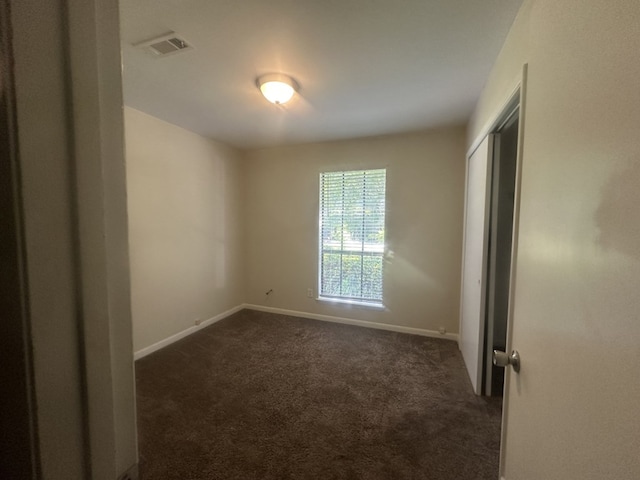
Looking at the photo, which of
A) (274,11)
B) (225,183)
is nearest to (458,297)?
(274,11)

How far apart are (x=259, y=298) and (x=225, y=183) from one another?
180 cm

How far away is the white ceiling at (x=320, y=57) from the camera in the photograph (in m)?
1.35

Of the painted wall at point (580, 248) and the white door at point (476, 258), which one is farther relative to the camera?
the white door at point (476, 258)

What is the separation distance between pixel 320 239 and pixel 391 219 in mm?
1011

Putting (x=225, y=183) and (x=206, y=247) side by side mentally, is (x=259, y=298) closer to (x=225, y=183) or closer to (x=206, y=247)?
(x=206, y=247)

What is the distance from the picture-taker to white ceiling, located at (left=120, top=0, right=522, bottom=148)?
4.42 feet

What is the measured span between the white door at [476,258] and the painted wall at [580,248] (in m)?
0.99

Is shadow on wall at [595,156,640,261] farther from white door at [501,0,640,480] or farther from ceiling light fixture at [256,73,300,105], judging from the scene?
ceiling light fixture at [256,73,300,105]

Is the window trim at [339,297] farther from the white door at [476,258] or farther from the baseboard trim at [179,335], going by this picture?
the baseboard trim at [179,335]

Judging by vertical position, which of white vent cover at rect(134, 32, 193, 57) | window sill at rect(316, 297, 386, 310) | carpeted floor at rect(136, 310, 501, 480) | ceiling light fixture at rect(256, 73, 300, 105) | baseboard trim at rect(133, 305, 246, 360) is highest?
white vent cover at rect(134, 32, 193, 57)

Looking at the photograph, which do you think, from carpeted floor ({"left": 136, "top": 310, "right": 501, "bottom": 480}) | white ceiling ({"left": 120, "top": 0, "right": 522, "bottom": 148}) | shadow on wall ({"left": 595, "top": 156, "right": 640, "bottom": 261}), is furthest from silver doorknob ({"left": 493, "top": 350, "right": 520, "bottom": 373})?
white ceiling ({"left": 120, "top": 0, "right": 522, "bottom": 148})

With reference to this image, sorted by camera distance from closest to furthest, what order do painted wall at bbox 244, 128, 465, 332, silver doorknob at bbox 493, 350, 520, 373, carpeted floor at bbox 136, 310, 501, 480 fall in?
silver doorknob at bbox 493, 350, 520, 373 < carpeted floor at bbox 136, 310, 501, 480 < painted wall at bbox 244, 128, 465, 332

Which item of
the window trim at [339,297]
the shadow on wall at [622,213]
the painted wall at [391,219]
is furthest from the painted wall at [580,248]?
the window trim at [339,297]

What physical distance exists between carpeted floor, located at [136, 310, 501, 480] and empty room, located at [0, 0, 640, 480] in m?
0.02
